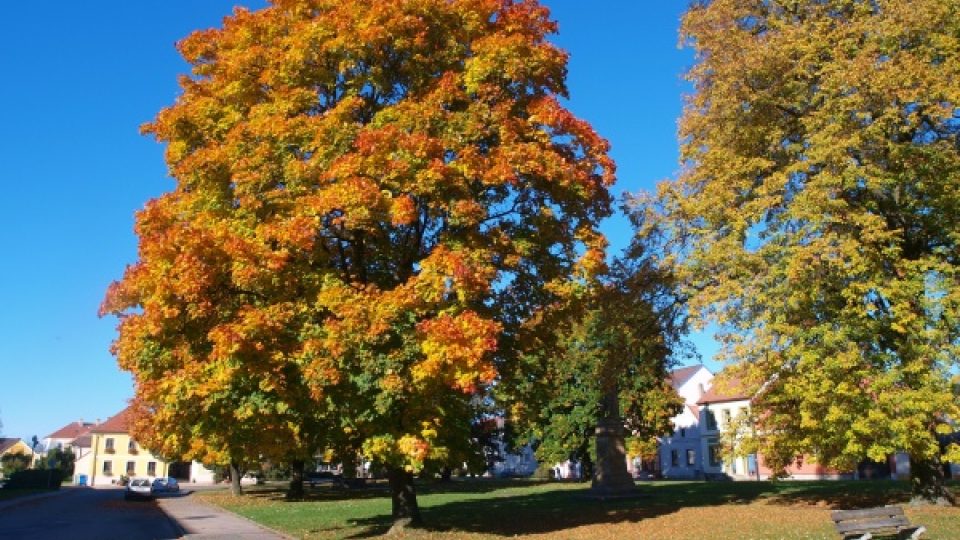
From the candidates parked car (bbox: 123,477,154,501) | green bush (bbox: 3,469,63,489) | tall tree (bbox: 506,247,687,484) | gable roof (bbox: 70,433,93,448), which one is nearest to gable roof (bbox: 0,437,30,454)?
gable roof (bbox: 70,433,93,448)

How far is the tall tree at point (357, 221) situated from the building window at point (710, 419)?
155 ft

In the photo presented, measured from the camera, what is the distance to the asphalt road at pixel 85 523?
18562 millimetres

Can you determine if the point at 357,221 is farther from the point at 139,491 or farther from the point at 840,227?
the point at 139,491

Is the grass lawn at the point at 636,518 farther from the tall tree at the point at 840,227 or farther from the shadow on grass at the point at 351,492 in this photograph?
the shadow on grass at the point at 351,492

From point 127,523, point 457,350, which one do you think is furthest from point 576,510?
point 127,523

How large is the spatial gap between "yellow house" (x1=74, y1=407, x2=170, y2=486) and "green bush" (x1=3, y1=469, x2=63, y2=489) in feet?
89.4

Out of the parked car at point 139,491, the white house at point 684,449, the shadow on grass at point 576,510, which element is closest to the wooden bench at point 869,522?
the shadow on grass at point 576,510

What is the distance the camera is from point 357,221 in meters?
12.7

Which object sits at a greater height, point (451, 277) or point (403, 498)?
point (451, 277)

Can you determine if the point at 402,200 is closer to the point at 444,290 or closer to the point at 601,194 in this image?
the point at 444,290

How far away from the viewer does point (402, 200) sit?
41.4ft

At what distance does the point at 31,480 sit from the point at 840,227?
5549 centimetres

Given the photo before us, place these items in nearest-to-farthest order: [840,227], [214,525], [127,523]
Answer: [840,227]
[214,525]
[127,523]

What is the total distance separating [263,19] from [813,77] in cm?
1270
